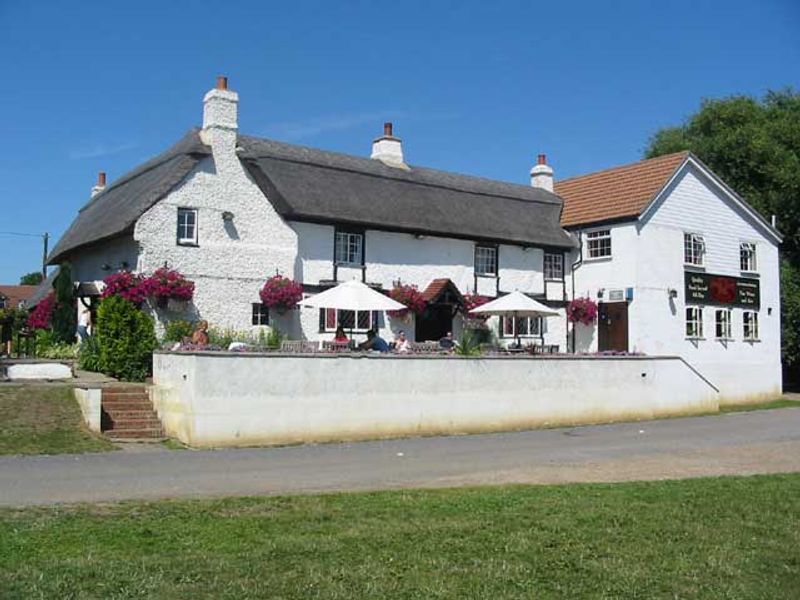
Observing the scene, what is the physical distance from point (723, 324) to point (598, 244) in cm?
588

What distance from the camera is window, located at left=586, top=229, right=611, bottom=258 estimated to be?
30.7 metres

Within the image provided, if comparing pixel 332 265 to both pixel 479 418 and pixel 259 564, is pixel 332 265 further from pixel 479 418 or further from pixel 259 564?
pixel 259 564

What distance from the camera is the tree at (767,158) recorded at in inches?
1449

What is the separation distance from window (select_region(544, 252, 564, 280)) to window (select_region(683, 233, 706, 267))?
14.6 ft

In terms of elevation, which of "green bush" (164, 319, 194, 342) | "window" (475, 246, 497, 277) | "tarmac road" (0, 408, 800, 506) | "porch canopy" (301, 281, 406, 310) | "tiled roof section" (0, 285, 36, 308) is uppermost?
"tiled roof section" (0, 285, 36, 308)

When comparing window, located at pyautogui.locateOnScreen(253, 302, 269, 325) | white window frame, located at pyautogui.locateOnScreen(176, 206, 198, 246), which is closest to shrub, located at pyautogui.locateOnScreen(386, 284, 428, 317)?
window, located at pyautogui.locateOnScreen(253, 302, 269, 325)

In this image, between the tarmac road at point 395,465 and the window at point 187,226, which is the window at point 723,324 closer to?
the tarmac road at point 395,465

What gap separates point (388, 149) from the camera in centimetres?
3080

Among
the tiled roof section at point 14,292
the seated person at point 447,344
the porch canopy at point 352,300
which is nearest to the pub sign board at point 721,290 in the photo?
the seated person at point 447,344

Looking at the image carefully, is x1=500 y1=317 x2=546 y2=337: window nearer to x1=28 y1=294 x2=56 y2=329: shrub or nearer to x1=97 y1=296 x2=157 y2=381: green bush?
x1=97 y1=296 x2=157 y2=381: green bush

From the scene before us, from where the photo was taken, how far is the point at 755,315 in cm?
3334

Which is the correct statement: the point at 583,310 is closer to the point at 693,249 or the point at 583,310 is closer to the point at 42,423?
the point at 693,249

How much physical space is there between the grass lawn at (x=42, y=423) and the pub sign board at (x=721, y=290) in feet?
72.5

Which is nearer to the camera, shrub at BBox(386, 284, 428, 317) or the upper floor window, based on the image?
shrub at BBox(386, 284, 428, 317)
